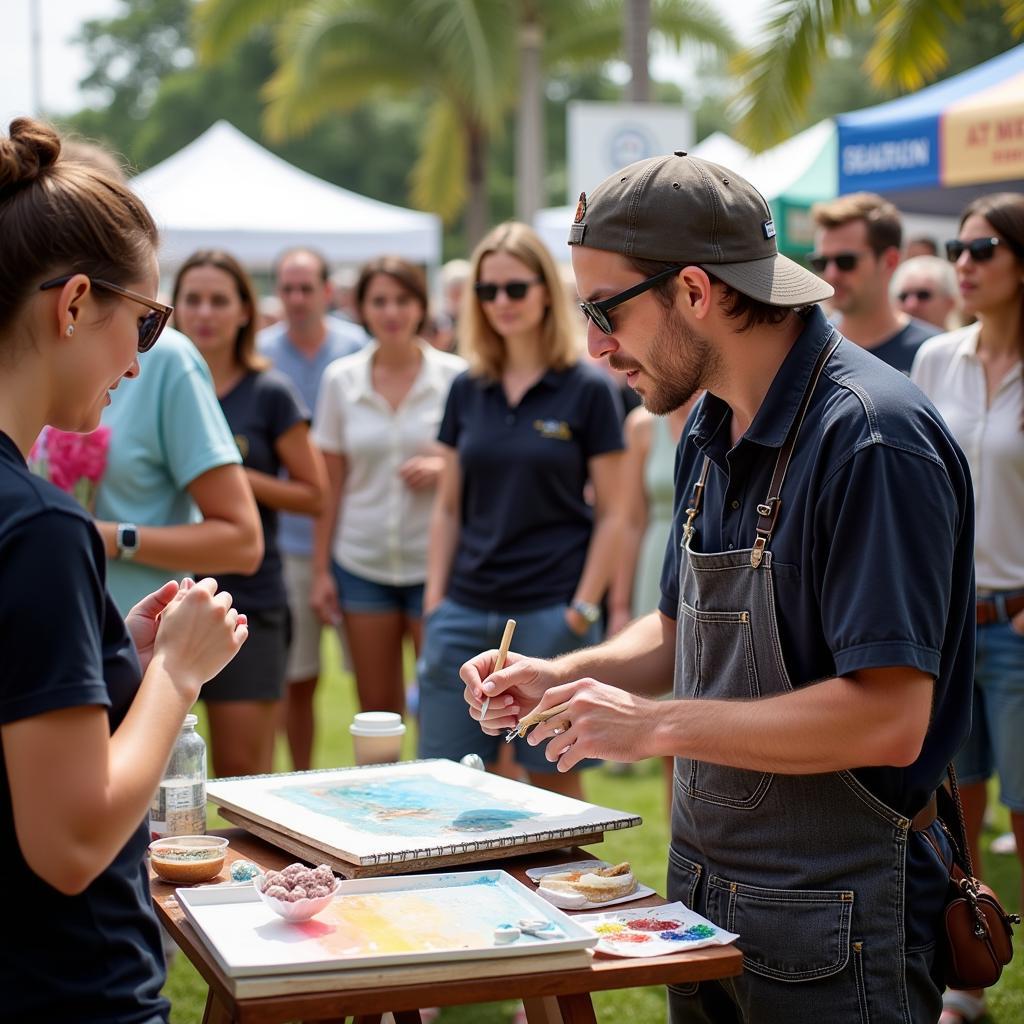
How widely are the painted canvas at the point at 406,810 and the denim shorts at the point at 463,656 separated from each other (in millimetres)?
1513

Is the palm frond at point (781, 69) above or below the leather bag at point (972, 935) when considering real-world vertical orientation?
above

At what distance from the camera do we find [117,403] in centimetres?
340

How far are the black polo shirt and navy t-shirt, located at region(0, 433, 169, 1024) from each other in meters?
0.94

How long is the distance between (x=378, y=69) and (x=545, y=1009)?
73.5 feet

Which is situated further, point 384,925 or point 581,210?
point 581,210

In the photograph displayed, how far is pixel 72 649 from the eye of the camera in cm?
146

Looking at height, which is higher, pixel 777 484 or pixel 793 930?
pixel 777 484

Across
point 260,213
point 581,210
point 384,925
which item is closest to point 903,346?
point 581,210

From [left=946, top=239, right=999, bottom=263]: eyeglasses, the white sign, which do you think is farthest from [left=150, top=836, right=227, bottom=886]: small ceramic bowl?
the white sign

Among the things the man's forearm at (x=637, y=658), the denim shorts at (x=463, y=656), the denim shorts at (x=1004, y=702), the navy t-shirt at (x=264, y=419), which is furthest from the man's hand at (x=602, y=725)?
the navy t-shirt at (x=264, y=419)

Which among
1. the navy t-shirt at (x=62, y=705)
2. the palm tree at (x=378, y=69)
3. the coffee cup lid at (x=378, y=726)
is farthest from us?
the palm tree at (x=378, y=69)

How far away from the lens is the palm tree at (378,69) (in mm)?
21719

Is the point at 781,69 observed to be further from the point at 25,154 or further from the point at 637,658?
the point at 25,154

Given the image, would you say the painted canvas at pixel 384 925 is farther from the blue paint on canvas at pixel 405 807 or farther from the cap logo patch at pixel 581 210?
the cap logo patch at pixel 581 210
